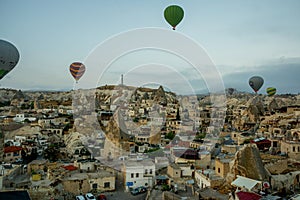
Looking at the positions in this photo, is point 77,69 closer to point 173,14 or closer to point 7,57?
point 7,57

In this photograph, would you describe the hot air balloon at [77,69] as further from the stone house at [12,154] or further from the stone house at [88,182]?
the stone house at [88,182]

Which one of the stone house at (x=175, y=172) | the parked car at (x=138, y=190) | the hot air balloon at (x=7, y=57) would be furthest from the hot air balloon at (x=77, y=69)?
the parked car at (x=138, y=190)

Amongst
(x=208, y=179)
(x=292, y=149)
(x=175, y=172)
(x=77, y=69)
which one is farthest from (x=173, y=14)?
(x=77, y=69)

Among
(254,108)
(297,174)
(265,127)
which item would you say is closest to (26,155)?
(297,174)

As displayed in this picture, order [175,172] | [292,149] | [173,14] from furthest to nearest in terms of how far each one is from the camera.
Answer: [173,14]
[292,149]
[175,172]

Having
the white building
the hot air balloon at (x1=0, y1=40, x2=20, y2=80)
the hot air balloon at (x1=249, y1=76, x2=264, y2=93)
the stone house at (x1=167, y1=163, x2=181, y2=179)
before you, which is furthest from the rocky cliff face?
the white building

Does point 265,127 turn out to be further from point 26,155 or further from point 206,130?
point 26,155

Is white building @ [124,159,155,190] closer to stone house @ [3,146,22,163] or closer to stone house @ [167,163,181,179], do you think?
stone house @ [167,163,181,179]
